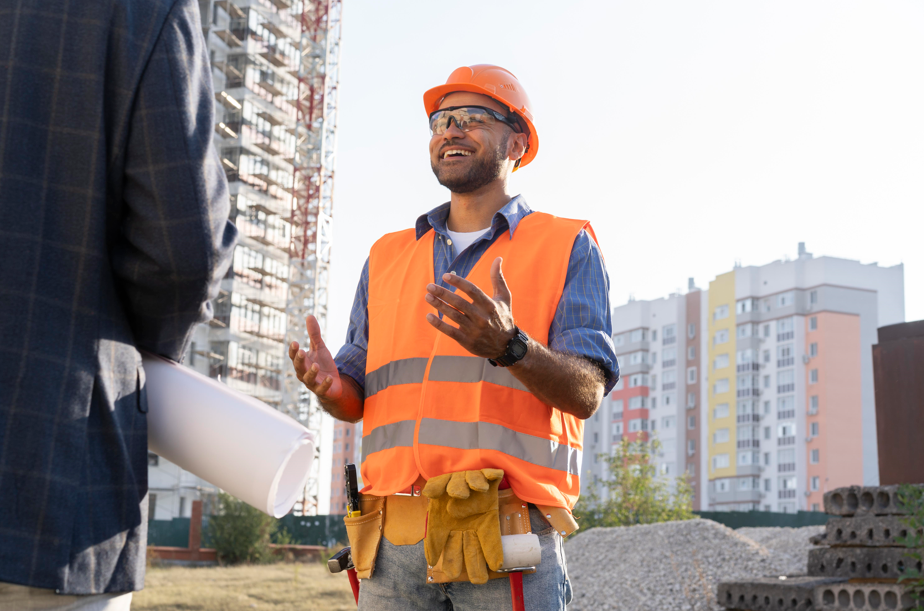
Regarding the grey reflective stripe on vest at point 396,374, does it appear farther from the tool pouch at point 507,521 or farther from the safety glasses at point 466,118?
the safety glasses at point 466,118

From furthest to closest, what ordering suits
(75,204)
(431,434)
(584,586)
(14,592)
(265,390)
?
(265,390), (584,586), (431,434), (75,204), (14,592)

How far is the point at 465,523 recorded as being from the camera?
247 centimetres

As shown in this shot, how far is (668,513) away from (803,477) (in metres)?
53.6

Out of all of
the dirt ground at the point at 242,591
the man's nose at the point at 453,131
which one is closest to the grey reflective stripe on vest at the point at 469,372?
the man's nose at the point at 453,131

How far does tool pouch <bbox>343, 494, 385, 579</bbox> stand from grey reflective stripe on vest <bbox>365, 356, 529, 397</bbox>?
351 mm

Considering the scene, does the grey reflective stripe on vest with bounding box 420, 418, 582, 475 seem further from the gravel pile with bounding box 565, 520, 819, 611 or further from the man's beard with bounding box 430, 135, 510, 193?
the gravel pile with bounding box 565, 520, 819, 611

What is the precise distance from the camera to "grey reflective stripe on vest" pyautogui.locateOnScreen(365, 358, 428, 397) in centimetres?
271

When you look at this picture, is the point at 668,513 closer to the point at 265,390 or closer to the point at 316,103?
the point at 265,390

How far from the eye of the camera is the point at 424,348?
8.96 ft

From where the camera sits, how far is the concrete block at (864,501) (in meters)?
7.68

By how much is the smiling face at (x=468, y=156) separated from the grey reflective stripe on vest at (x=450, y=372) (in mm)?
642

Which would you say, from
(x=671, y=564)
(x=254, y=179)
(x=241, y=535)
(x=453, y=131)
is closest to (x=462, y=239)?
(x=453, y=131)

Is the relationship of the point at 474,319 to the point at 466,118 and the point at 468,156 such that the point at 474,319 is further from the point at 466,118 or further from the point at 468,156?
the point at 466,118

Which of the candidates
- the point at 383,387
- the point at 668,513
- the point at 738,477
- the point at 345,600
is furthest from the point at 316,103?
the point at 383,387
